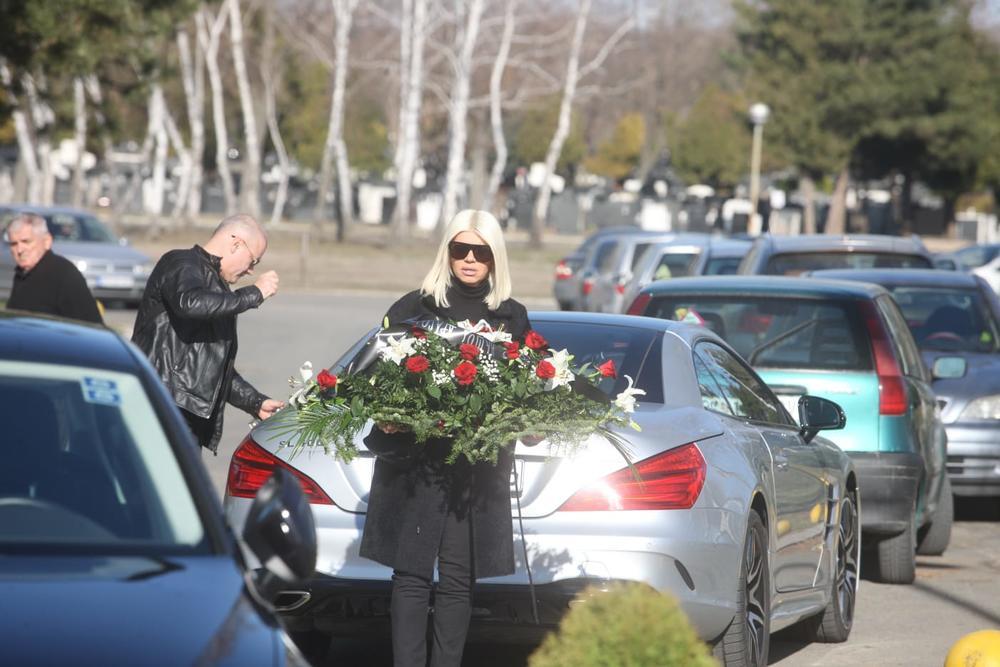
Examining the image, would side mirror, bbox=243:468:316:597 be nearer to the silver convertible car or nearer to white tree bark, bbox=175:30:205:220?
the silver convertible car

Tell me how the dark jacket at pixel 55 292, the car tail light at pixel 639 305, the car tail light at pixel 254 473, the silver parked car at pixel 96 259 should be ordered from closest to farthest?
the car tail light at pixel 254 473 → the car tail light at pixel 639 305 → the dark jacket at pixel 55 292 → the silver parked car at pixel 96 259

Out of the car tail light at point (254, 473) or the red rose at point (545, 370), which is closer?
the red rose at point (545, 370)

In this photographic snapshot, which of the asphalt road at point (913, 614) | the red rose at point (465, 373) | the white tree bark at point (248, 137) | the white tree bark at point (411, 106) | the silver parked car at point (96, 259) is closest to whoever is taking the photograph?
the red rose at point (465, 373)

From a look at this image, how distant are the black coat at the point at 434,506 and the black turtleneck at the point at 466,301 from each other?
584 millimetres

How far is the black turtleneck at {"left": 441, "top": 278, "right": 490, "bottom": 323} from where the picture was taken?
6.45 metres

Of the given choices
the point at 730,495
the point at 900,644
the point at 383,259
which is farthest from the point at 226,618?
the point at 383,259

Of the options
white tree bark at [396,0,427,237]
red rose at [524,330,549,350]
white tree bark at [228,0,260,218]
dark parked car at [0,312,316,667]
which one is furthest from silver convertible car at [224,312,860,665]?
white tree bark at [228,0,260,218]

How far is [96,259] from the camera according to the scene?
29.8m

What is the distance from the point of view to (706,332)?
7859 millimetres

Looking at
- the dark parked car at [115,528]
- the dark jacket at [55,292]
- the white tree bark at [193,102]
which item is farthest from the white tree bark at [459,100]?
the dark parked car at [115,528]

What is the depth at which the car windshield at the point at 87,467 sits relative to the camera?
4445 millimetres

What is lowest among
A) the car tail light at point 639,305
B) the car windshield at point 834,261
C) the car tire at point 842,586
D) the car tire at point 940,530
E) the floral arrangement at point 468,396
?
the car tire at point 940,530

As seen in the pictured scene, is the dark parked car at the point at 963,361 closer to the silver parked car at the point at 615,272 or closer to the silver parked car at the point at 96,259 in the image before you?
the silver parked car at the point at 615,272

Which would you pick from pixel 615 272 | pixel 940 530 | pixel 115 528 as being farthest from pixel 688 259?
pixel 115 528
